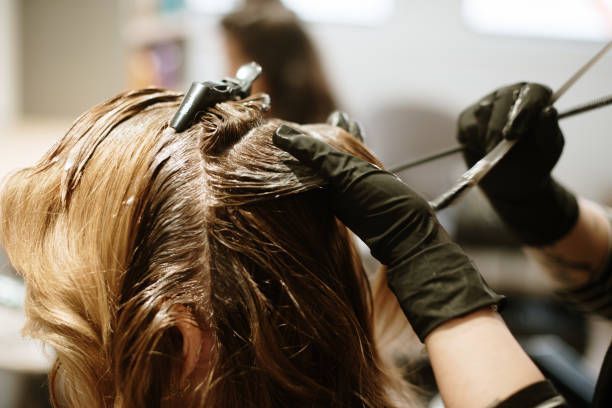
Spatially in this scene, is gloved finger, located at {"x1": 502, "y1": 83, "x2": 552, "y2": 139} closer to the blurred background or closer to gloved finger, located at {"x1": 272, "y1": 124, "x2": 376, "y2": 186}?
gloved finger, located at {"x1": 272, "y1": 124, "x2": 376, "y2": 186}

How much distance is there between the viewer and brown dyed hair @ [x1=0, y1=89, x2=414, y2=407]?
706mm

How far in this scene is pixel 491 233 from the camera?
2.61 meters

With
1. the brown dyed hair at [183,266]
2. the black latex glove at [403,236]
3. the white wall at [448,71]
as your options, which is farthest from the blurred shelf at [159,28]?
the black latex glove at [403,236]

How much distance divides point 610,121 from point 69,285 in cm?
307

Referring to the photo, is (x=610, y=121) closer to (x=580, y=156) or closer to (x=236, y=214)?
(x=580, y=156)

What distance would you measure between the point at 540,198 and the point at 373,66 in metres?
2.21

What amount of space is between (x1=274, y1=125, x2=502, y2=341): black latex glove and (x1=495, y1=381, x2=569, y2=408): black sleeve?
9 cm

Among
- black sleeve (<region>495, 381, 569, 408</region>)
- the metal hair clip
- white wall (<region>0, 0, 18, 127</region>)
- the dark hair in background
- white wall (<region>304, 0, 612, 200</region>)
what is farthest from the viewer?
white wall (<region>304, 0, 612, 200</region>)

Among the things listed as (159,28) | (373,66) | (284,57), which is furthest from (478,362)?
(373,66)

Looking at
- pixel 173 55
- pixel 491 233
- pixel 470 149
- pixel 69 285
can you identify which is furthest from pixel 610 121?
pixel 69 285

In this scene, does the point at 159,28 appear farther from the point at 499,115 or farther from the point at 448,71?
the point at 499,115

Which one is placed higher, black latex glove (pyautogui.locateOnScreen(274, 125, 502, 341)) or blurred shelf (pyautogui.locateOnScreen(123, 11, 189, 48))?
blurred shelf (pyautogui.locateOnScreen(123, 11, 189, 48))

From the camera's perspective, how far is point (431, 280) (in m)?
0.68

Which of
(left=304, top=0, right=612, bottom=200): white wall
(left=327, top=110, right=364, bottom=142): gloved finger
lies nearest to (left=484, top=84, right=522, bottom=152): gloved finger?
(left=327, top=110, right=364, bottom=142): gloved finger
